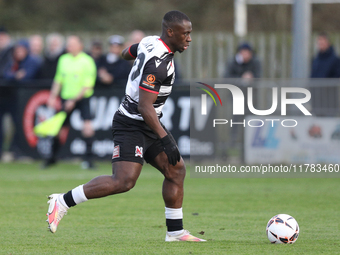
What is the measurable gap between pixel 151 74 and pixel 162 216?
2.55 m

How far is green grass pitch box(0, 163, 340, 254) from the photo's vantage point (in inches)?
221

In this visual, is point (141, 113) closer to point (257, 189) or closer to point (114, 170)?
point (114, 170)

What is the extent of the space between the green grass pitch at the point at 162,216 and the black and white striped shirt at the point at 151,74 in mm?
1295

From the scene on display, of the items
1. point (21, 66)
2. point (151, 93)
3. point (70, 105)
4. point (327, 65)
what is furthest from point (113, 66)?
point (151, 93)

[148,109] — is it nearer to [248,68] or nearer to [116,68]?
[116,68]

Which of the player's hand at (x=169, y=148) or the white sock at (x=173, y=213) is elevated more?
the player's hand at (x=169, y=148)

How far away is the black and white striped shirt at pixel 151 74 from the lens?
219 inches

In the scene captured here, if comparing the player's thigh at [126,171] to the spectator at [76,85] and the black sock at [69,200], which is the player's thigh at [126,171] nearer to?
the black sock at [69,200]

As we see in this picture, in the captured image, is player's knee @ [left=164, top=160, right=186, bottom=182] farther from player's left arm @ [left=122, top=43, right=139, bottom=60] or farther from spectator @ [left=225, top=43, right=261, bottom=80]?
spectator @ [left=225, top=43, right=261, bottom=80]

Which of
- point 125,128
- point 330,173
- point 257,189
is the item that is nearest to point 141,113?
point 125,128

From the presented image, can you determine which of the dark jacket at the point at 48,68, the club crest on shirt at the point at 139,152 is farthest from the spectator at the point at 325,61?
the club crest on shirt at the point at 139,152

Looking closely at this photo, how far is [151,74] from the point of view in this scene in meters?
5.54

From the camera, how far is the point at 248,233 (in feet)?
20.9

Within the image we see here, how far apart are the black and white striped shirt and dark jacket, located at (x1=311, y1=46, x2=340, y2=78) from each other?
859 centimetres
